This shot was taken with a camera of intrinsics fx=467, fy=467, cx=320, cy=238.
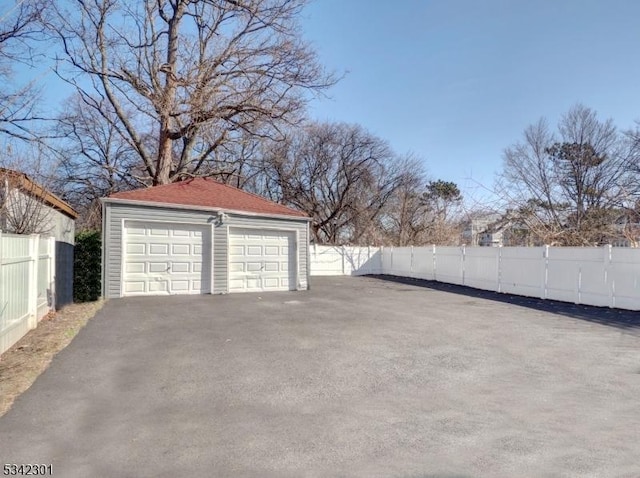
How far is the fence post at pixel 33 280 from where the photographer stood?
7.89 meters

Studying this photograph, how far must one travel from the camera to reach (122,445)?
3.59 m

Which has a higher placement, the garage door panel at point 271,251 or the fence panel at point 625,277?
the garage door panel at point 271,251

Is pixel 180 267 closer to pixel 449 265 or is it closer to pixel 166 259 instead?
pixel 166 259

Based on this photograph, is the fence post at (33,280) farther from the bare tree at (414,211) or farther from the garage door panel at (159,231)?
the bare tree at (414,211)

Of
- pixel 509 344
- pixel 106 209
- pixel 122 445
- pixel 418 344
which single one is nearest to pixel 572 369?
pixel 509 344

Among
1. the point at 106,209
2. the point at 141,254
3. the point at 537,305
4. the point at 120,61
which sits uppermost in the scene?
the point at 120,61

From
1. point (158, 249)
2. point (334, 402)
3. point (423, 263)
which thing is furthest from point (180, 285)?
point (423, 263)

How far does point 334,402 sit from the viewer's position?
4.64 m

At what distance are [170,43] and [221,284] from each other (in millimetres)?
11313

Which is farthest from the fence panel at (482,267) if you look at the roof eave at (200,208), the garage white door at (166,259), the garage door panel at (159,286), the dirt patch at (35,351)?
the dirt patch at (35,351)

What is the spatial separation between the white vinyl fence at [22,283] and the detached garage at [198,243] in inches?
127

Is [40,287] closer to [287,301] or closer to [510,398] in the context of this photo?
[287,301]

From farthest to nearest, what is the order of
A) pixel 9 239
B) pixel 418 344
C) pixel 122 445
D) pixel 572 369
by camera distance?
pixel 418 344 < pixel 9 239 < pixel 572 369 < pixel 122 445

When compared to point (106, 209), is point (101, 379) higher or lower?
lower
